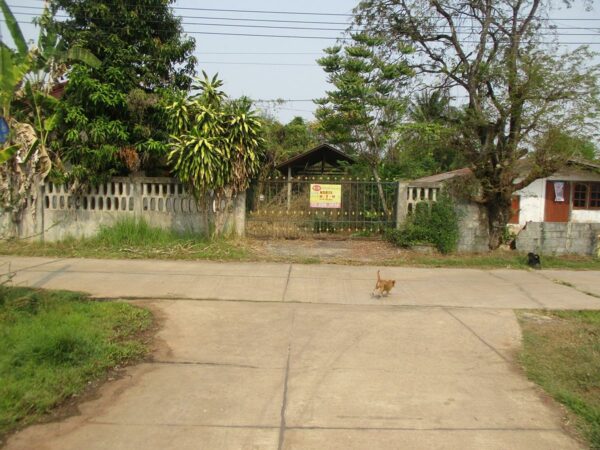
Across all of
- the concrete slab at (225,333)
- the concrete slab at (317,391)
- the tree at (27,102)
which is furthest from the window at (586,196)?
the tree at (27,102)

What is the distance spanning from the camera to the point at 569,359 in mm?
4996

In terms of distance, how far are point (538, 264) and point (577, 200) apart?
11671 millimetres

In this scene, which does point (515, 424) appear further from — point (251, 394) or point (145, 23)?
point (145, 23)

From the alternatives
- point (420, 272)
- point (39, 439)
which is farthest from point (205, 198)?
point (39, 439)

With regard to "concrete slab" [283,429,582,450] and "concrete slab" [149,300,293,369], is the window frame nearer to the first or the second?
"concrete slab" [149,300,293,369]

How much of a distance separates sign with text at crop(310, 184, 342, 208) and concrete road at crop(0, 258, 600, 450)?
157 inches

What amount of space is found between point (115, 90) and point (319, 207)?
5.18 metres

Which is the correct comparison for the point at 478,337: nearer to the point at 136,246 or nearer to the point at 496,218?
the point at 496,218

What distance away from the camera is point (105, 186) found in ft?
37.4

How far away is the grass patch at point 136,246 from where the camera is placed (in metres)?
10.1

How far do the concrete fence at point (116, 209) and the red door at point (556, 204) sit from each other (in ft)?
44.1

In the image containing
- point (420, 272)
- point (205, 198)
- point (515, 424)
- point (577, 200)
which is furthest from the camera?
point (577, 200)

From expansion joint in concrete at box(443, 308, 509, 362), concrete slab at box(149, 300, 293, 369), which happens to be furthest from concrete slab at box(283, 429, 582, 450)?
expansion joint in concrete at box(443, 308, 509, 362)

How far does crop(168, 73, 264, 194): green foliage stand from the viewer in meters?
10.3
